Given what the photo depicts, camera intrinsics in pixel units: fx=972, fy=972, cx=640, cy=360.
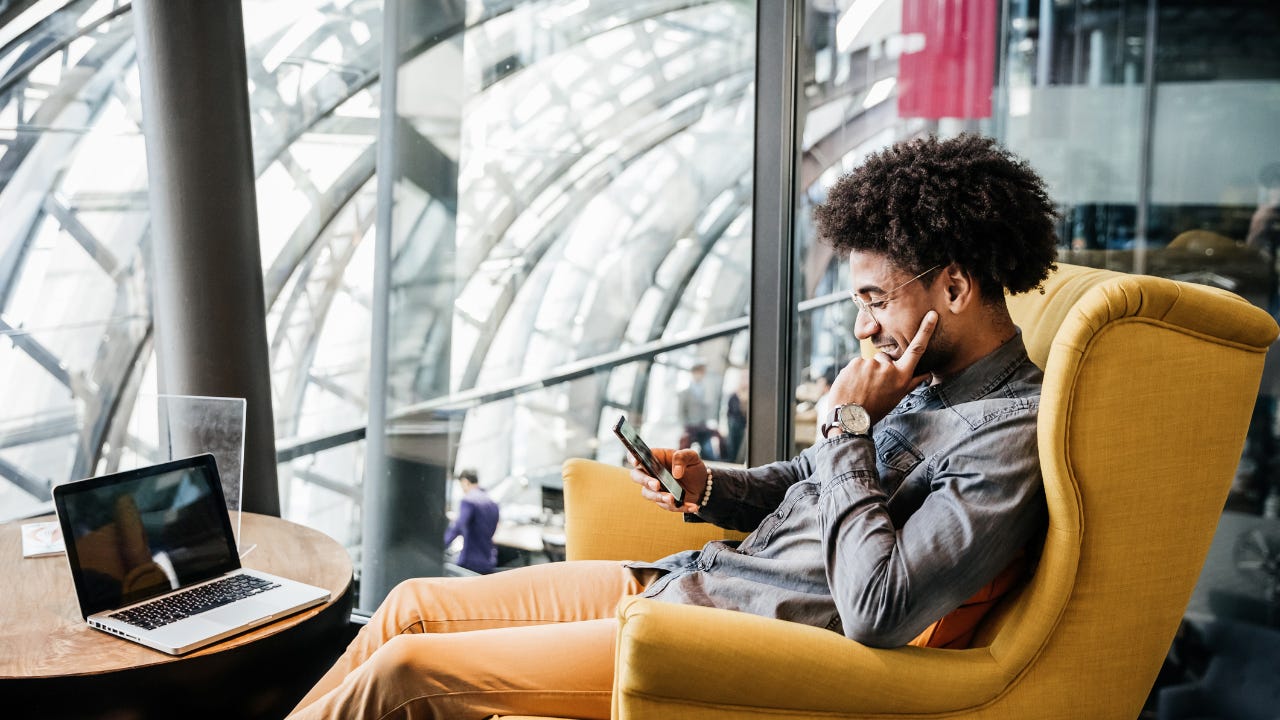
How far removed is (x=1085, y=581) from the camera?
1.43 metres

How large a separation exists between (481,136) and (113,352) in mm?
2727

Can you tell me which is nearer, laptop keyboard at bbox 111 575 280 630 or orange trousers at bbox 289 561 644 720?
orange trousers at bbox 289 561 644 720

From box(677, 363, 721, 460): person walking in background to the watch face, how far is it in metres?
1.54

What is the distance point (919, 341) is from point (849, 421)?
184mm

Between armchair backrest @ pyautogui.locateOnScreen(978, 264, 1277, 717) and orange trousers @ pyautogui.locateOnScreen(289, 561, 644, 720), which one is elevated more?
armchair backrest @ pyautogui.locateOnScreen(978, 264, 1277, 717)

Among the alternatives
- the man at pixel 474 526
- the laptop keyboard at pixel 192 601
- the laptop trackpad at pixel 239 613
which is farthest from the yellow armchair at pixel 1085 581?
the man at pixel 474 526

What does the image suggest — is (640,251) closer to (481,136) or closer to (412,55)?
(481,136)

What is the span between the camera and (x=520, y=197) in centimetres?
328

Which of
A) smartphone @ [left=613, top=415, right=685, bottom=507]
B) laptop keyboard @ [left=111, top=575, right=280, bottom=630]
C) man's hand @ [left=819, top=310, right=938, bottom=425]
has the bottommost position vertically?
laptop keyboard @ [left=111, top=575, right=280, bottom=630]

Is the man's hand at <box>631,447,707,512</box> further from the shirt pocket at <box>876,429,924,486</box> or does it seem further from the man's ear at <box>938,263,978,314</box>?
the man's ear at <box>938,263,978,314</box>

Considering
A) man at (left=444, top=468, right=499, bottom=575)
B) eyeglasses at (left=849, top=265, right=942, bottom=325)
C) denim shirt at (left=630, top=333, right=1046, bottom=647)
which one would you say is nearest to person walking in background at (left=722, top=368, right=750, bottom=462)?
man at (left=444, top=468, right=499, bottom=575)

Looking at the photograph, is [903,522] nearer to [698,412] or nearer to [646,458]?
[646,458]

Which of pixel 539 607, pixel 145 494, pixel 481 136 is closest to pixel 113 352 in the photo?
pixel 481 136

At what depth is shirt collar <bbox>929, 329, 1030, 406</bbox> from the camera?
1.59m
